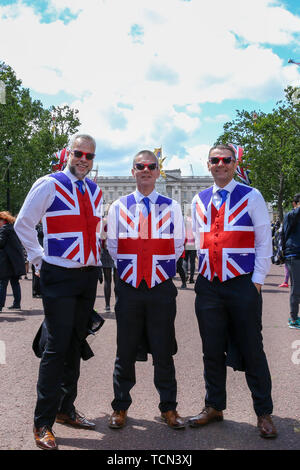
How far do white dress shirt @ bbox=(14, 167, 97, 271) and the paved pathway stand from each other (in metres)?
1.26

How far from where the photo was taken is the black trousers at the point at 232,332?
397cm

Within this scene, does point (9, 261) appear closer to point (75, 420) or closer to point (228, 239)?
point (75, 420)

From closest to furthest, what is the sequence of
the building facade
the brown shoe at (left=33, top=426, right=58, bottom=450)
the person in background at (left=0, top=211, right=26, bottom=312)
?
the brown shoe at (left=33, top=426, right=58, bottom=450) → the person in background at (left=0, top=211, right=26, bottom=312) → the building facade

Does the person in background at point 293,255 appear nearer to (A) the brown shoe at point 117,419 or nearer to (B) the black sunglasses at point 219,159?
(B) the black sunglasses at point 219,159

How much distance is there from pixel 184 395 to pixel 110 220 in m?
1.78

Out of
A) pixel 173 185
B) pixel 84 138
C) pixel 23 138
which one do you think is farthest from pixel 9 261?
pixel 173 185

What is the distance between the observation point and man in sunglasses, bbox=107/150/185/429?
13.2 ft

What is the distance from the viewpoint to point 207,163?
4.29 metres

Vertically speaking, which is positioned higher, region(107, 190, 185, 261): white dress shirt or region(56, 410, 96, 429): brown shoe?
region(107, 190, 185, 261): white dress shirt

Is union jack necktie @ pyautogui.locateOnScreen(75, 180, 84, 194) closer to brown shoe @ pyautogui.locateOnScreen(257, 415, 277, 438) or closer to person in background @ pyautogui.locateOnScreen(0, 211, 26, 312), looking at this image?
brown shoe @ pyautogui.locateOnScreen(257, 415, 277, 438)

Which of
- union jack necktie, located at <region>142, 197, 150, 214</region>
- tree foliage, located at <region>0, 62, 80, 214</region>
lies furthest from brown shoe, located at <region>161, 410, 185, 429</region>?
tree foliage, located at <region>0, 62, 80, 214</region>

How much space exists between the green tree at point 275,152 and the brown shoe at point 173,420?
35878 millimetres

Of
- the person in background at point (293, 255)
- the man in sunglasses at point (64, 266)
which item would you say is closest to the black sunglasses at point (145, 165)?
the man in sunglasses at point (64, 266)
